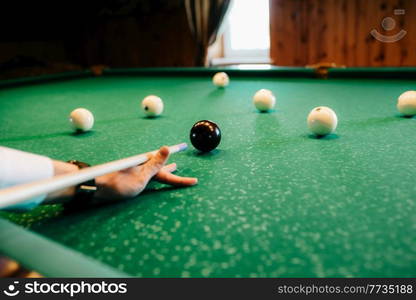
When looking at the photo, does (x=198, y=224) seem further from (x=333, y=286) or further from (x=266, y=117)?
(x=266, y=117)

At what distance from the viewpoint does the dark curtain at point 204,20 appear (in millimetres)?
6234

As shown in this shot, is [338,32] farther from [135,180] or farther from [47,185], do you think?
[47,185]

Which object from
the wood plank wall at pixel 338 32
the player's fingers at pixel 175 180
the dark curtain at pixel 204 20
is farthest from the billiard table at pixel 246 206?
the dark curtain at pixel 204 20

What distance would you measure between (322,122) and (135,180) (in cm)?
94

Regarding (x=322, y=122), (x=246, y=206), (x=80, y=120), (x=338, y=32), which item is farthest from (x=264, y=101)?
(x=338, y=32)

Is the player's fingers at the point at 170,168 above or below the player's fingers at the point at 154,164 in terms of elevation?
below

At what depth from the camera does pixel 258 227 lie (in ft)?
3.01

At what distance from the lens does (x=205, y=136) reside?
1560 mm

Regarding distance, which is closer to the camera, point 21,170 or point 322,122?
point 21,170

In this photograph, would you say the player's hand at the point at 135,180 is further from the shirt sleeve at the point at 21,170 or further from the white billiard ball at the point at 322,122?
the white billiard ball at the point at 322,122

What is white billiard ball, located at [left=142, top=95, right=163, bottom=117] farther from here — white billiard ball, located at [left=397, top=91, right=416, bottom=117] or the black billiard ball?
white billiard ball, located at [left=397, top=91, right=416, bottom=117]

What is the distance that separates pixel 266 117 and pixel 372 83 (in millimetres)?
1447

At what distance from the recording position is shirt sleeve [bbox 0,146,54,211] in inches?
37.0

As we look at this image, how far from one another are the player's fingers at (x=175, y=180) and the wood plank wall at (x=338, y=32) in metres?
5.04
